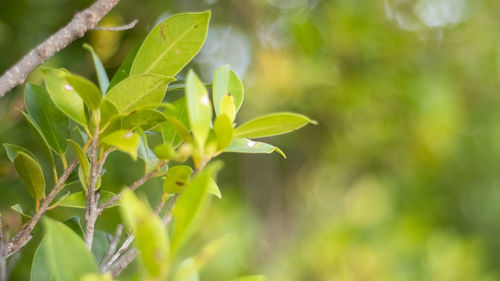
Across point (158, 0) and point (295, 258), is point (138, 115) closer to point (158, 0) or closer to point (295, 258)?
point (158, 0)

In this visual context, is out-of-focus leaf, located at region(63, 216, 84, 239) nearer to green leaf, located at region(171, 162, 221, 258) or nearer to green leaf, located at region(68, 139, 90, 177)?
green leaf, located at region(68, 139, 90, 177)

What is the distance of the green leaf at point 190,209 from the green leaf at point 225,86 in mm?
86

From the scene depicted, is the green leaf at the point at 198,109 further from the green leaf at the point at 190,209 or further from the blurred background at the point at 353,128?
the blurred background at the point at 353,128

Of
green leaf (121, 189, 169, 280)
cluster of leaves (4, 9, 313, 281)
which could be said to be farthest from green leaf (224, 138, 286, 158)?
green leaf (121, 189, 169, 280)

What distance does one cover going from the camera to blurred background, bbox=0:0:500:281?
1.48 m

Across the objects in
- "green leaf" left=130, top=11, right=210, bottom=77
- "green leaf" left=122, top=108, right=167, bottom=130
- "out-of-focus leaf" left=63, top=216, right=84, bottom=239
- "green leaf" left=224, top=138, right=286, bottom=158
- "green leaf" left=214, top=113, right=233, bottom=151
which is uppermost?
"green leaf" left=130, top=11, right=210, bottom=77

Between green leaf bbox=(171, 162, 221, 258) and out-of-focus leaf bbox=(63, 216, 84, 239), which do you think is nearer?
green leaf bbox=(171, 162, 221, 258)

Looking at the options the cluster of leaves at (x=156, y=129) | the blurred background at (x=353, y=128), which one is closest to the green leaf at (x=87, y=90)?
the cluster of leaves at (x=156, y=129)

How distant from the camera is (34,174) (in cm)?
39

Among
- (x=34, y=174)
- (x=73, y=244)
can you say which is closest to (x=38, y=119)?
(x=34, y=174)

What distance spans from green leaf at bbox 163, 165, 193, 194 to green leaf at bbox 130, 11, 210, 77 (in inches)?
2.8

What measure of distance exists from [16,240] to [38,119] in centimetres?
9

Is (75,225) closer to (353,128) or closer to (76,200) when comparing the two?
(76,200)

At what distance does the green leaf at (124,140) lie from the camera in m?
0.31
